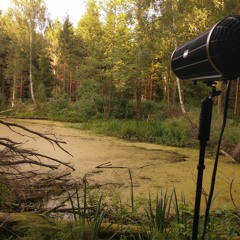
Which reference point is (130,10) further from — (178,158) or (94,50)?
(178,158)

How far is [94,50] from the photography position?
1369cm

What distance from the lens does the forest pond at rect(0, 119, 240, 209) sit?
3.46 m

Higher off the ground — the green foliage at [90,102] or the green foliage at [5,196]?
the green foliage at [90,102]

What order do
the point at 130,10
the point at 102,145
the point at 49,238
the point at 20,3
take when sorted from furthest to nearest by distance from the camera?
the point at 20,3, the point at 130,10, the point at 102,145, the point at 49,238

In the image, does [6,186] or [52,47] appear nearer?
Answer: [6,186]

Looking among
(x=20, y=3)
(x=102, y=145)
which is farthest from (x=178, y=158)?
(x=20, y=3)

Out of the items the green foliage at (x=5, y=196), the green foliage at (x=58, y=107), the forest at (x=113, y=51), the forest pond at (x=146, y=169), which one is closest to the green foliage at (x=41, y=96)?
the forest at (x=113, y=51)

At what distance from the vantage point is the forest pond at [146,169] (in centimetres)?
346

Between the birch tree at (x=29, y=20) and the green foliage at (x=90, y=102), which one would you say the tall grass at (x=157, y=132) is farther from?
the birch tree at (x=29, y=20)

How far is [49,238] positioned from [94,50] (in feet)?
40.9

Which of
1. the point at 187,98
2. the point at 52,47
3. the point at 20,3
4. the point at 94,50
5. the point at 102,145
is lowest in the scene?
the point at 102,145

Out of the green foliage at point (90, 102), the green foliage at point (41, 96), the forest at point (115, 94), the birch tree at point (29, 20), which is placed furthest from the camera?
the birch tree at point (29, 20)

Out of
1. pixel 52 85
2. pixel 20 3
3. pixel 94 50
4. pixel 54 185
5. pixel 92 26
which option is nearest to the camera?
pixel 54 185

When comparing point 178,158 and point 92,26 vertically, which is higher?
point 92,26
